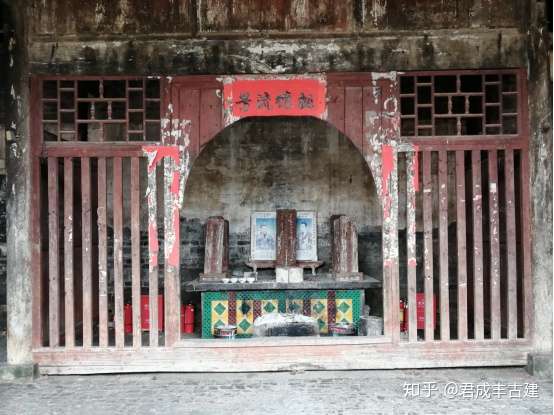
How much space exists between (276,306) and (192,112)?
2.85 meters

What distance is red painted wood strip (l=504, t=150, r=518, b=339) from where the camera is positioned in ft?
19.0

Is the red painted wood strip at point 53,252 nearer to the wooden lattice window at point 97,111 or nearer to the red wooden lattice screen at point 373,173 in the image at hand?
the red wooden lattice screen at point 373,173

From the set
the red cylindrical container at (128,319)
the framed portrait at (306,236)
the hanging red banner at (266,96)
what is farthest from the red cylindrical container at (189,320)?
the hanging red banner at (266,96)

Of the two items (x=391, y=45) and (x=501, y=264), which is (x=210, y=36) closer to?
(x=391, y=45)

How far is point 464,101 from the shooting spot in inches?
279

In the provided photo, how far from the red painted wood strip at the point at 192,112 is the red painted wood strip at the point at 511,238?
3.36 m

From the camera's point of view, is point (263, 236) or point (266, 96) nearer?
point (266, 96)

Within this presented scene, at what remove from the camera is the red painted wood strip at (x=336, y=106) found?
579 centimetres

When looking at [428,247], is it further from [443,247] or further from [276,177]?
[276,177]

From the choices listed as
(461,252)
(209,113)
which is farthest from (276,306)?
(209,113)

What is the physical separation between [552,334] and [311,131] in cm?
436

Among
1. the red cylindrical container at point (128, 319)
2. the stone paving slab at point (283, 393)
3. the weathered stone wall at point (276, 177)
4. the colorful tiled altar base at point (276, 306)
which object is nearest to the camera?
the stone paving slab at point (283, 393)

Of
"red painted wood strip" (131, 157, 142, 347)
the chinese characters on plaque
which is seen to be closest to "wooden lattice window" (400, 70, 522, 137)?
the chinese characters on plaque

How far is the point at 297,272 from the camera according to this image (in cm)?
711
